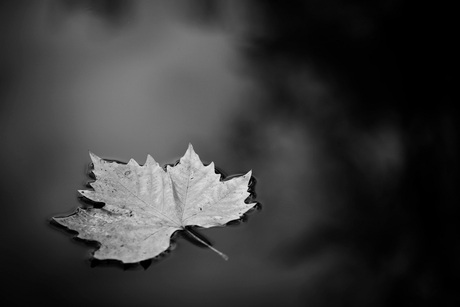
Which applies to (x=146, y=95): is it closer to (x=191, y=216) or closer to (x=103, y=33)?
(x=103, y=33)

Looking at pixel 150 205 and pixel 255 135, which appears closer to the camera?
pixel 150 205

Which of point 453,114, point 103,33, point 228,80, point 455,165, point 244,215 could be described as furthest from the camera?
point 103,33

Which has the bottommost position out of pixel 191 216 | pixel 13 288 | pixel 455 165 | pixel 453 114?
pixel 13 288

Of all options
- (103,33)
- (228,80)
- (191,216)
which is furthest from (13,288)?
(103,33)

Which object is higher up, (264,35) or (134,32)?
(264,35)

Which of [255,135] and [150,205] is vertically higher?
[255,135]
